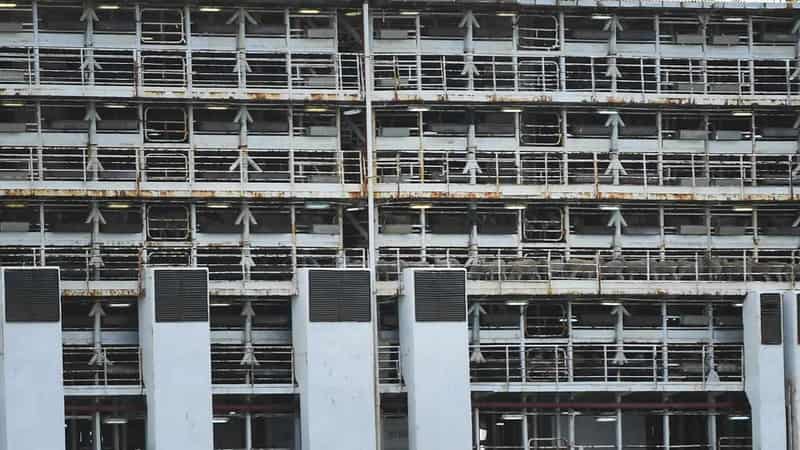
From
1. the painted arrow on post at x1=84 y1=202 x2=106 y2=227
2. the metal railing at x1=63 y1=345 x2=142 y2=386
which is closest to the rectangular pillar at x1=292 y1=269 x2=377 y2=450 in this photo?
the metal railing at x1=63 y1=345 x2=142 y2=386

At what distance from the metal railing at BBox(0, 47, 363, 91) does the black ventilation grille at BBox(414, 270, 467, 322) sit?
7.77m

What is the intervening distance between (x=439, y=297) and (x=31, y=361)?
46.0 feet

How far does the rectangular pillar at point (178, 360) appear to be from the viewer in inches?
3059

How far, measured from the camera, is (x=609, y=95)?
8431 cm

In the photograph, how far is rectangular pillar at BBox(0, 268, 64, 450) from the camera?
76312 mm

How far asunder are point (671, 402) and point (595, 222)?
7075 millimetres

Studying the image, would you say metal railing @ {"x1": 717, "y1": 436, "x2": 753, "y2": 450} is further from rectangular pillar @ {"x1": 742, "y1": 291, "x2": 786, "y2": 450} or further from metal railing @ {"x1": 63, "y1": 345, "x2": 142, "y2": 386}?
metal railing @ {"x1": 63, "y1": 345, "x2": 142, "y2": 386}

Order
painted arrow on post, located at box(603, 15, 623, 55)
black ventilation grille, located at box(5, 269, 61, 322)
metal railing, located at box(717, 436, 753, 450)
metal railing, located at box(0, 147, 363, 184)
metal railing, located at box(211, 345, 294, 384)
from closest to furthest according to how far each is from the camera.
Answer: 1. black ventilation grille, located at box(5, 269, 61, 322)
2. metal railing, located at box(0, 147, 363, 184)
3. metal railing, located at box(211, 345, 294, 384)
4. metal railing, located at box(717, 436, 753, 450)
5. painted arrow on post, located at box(603, 15, 623, 55)

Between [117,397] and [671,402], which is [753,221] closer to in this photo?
[671,402]

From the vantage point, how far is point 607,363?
83875 millimetres

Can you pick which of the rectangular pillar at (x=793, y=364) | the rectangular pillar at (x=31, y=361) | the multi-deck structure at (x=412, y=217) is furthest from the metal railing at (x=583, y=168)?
the rectangular pillar at (x=31, y=361)

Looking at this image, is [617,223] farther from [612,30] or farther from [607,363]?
[612,30]

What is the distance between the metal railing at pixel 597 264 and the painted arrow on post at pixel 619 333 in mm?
1191

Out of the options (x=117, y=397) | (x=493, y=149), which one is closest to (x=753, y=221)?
(x=493, y=149)
